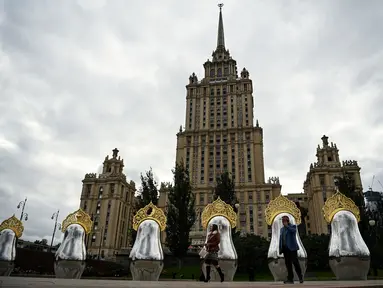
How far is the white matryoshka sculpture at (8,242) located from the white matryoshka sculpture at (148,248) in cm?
710

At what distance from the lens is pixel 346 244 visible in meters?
12.4

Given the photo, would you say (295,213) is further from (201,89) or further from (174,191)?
(201,89)

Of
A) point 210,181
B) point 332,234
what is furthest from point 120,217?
point 332,234

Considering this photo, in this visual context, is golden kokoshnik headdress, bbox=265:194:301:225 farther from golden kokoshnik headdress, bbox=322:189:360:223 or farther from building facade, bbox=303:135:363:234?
building facade, bbox=303:135:363:234

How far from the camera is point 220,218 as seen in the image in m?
14.6

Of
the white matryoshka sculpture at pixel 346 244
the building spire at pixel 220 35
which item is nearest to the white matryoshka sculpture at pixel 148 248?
the white matryoshka sculpture at pixel 346 244

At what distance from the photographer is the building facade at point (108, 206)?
82125 mm

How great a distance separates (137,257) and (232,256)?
412 cm

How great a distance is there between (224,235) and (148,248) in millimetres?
3520

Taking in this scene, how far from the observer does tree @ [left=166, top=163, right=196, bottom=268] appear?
35.8 meters

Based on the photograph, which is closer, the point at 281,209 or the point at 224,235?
the point at 224,235

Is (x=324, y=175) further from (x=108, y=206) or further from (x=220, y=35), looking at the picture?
(x=220, y=35)

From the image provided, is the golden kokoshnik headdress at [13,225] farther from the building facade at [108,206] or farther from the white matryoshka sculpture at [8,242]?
the building facade at [108,206]

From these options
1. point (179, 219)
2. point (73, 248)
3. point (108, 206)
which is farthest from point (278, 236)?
point (108, 206)
